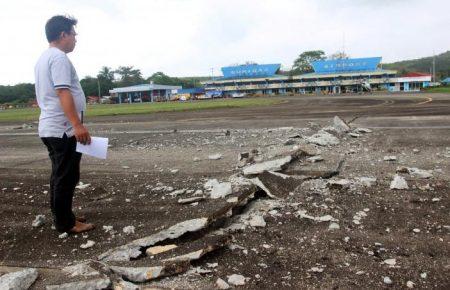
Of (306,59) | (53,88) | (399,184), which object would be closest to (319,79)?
(306,59)

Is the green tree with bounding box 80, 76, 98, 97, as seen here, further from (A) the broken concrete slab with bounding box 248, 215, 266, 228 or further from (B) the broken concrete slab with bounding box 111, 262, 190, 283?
(B) the broken concrete slab with bounding box 111, 262, 190, 283

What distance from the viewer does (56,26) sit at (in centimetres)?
378

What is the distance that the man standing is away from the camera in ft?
12.0

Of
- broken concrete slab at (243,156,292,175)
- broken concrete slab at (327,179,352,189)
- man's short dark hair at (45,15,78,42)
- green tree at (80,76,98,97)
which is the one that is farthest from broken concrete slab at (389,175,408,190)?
green tree at (80,76,98,97)

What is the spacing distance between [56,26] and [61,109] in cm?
75

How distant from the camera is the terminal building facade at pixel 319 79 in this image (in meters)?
98.8

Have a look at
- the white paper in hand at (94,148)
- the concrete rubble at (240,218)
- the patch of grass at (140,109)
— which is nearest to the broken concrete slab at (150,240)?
the concrete rubble at (240,218)

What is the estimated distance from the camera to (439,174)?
18.8ft

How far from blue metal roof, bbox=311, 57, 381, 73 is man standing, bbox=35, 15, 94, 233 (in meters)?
115

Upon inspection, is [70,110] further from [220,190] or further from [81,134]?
[220,190]

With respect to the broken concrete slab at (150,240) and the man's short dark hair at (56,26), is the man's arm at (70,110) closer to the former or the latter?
the man's short dark hair at (56,26)

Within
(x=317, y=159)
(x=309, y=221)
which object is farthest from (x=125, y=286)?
(x=317, y=159)

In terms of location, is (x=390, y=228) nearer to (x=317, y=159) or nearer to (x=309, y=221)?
(x=309, y=221)

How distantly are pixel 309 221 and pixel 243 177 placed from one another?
5.15ft
